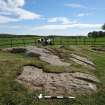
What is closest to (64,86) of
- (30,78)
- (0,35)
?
(30,78)

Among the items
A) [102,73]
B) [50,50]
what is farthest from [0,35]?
[102,73]

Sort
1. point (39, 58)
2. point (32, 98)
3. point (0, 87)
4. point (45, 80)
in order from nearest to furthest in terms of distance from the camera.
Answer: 1. point (32, 98)
2. point (0, 87)
3. point (45, 80)
4. point (39, 58)

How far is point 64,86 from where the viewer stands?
11.6m

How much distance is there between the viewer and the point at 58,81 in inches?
477

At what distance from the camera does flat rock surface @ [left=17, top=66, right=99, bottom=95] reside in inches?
448

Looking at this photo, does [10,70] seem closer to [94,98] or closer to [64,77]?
[64,77]

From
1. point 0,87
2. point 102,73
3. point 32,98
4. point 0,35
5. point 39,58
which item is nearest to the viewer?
point 32,98

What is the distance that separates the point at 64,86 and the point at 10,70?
2784mm

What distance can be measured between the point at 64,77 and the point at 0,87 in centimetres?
297

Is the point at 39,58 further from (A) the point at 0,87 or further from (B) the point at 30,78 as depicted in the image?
(A) the point at 0,87

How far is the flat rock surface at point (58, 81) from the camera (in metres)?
11.4

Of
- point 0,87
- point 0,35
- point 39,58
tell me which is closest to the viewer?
point 0,87

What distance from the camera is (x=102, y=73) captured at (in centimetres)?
1501

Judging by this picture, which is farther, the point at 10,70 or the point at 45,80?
the point at 10,70
